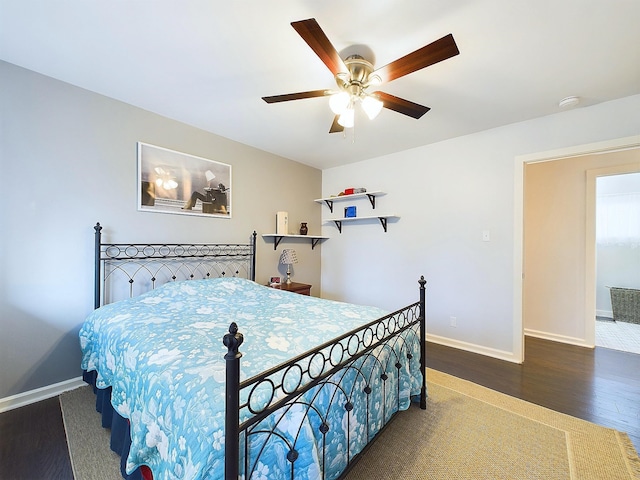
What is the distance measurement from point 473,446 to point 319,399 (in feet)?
3.83

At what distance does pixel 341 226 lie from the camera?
433 cm

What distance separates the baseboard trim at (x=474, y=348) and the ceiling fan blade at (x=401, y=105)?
2635 millimetres

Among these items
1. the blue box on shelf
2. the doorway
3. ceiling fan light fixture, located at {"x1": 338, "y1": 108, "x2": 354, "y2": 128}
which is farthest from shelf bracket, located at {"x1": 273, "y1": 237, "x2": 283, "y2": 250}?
the doorway

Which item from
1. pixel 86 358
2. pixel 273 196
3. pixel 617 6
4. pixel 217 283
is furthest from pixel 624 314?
pixel 86 358

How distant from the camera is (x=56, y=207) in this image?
2.14 meters

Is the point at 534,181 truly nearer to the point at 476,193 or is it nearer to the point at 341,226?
the point at 476,193

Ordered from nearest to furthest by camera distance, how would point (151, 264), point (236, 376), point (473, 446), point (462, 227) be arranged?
1. point (236, 376)
2. point (473, 446)
3. point (151, 264)
4. point (462, 227)

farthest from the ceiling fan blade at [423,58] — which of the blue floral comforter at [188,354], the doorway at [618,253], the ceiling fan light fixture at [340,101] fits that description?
the doorway at [618,253]

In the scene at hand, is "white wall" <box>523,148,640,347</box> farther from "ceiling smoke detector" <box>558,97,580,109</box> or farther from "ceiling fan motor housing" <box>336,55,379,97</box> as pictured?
"ceiling fan motor housing" <box>336,55,379,97</box>

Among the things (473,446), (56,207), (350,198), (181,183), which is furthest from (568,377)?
(56,207)

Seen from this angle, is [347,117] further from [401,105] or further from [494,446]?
[494,446]

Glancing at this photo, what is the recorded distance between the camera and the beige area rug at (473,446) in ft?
4.70

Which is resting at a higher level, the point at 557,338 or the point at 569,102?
the point at 569,102

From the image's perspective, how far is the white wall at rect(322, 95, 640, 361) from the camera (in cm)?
268
